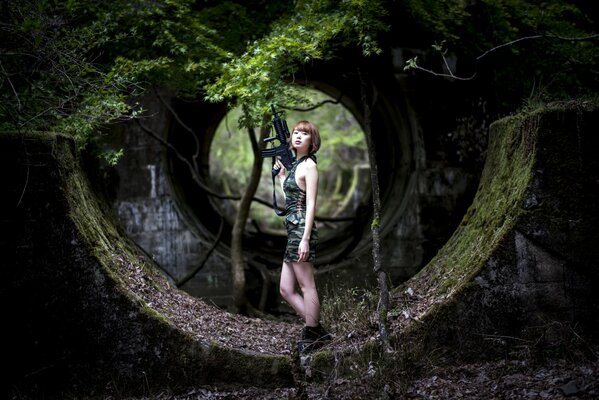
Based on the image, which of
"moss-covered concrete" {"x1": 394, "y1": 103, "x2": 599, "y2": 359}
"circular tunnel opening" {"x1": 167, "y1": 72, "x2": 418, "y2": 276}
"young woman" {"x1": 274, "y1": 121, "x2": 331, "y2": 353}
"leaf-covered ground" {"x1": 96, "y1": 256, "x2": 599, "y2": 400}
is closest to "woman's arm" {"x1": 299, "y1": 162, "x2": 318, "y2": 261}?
"young woman" {"x1": 274, "y1": 121, "x2": 331, "y2": 353}

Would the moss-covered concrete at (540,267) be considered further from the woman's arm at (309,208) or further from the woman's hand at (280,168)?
the woman's hand at (280,168)

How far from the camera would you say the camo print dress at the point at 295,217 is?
529 cm

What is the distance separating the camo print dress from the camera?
→ 5.29m

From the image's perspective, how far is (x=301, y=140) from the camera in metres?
5.31

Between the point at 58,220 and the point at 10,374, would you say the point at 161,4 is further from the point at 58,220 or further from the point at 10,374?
the point at 10,374

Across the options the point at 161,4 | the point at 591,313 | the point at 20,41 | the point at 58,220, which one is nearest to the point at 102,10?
the point at 161,4

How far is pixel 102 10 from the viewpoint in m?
6.50

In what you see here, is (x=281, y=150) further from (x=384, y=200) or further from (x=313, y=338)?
(x=384, y=200)

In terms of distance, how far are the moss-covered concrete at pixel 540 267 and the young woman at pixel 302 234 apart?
2.80ft

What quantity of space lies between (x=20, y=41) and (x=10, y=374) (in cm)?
278

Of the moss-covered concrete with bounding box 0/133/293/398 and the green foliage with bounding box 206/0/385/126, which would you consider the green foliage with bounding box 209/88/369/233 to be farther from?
the moss-covered concrete with bounding box 0/133/293/398

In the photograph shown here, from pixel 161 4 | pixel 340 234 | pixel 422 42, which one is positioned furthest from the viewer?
pixel 340 234

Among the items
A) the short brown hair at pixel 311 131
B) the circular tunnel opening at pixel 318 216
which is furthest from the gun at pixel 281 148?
the circular tunnel opening at pixel 318 216

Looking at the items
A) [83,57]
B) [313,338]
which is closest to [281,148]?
[313,338]
